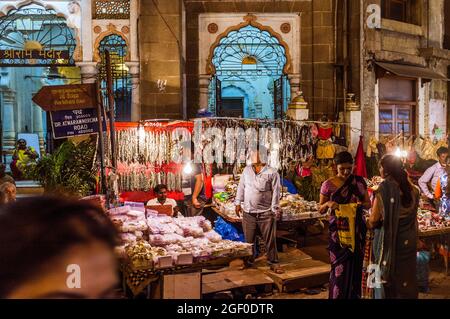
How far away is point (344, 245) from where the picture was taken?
5.43m

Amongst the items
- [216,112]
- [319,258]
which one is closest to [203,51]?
[216,112]

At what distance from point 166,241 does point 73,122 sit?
2.45 meters

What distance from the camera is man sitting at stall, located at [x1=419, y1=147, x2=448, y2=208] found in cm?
870

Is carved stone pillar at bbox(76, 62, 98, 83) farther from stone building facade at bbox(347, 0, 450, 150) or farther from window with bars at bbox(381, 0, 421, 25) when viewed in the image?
window with bars at bbox(381, 0, 421, 25)

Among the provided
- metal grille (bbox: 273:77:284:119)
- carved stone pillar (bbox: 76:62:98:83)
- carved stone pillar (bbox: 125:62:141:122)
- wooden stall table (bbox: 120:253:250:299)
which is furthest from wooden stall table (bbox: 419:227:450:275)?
carved stone pillar (bbox: 76:62:98:83)

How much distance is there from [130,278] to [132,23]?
7.89m

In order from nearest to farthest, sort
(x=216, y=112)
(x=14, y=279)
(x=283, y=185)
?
1. (x=14, y=279)
2. (x=283, y=185)
3. (x=216, y=112)

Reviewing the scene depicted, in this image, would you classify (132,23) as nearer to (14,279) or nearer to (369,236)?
(369,236)

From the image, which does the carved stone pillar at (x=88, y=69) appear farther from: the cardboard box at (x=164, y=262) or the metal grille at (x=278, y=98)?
the cardboard box at (x=164, y=262)

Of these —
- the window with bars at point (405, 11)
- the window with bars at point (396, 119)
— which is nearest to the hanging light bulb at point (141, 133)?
the window with bars at point (396, 119)

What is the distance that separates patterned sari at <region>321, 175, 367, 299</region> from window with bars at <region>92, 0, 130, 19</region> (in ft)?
27.6

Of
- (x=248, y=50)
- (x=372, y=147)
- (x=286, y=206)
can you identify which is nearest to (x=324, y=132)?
(x=372, y=147)

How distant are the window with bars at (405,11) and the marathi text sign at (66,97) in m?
10.1

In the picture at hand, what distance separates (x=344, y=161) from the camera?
18.3 ft
